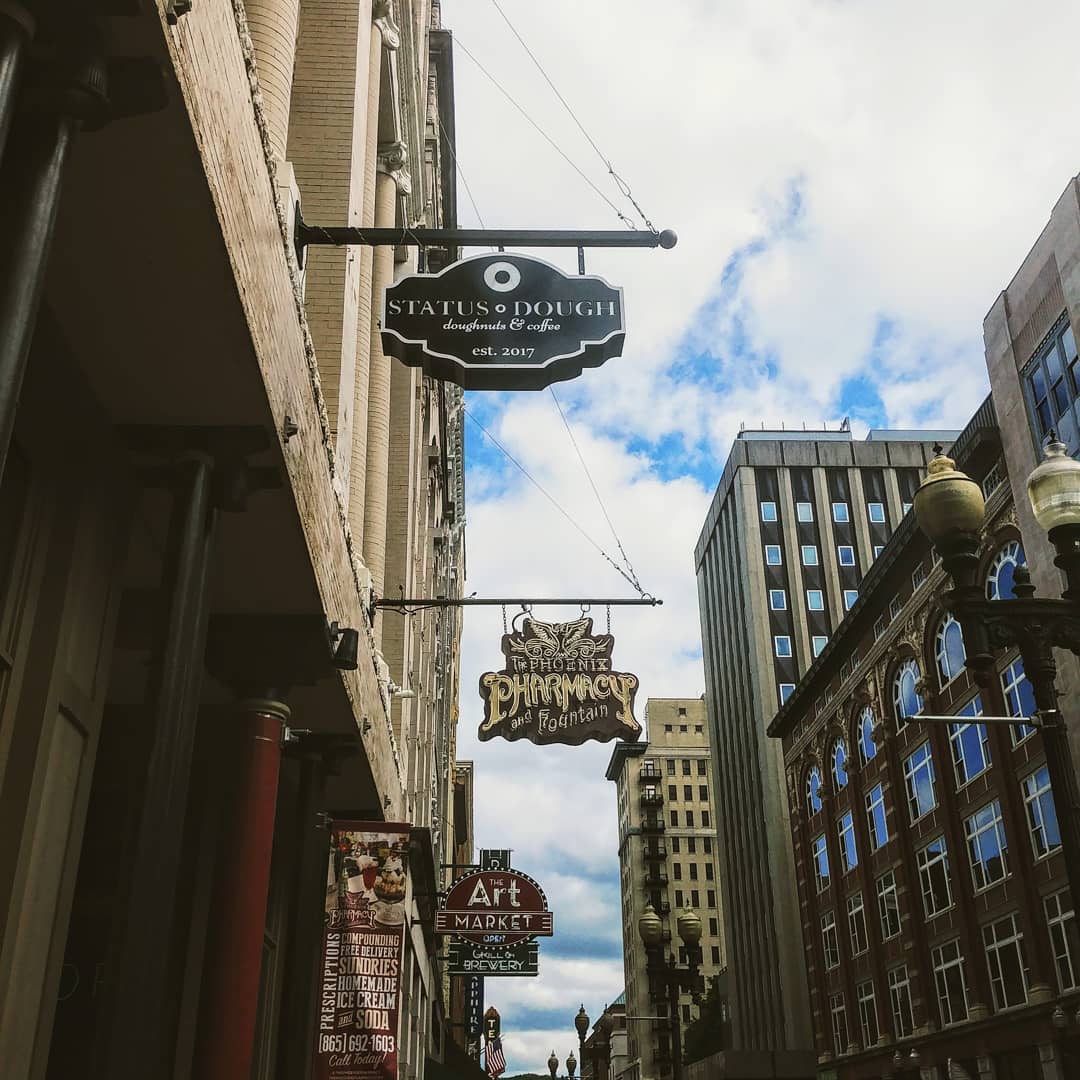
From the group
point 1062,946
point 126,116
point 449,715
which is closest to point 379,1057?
point 126,116

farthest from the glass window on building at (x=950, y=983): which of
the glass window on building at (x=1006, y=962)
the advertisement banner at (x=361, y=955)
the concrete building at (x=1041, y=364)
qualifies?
the advertisement banner at (x=361, y=955)

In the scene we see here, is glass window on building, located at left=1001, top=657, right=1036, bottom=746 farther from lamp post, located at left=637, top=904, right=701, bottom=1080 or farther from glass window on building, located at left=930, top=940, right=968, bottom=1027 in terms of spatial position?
lamp post, located at left=637, top=904, right=701, bottom=1080

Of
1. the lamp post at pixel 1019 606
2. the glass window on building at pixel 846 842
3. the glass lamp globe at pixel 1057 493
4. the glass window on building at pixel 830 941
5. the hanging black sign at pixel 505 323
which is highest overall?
the glass window on building at pixel 846 842

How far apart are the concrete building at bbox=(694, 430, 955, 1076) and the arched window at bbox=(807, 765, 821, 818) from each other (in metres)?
11.9

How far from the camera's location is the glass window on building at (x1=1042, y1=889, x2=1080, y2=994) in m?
35.7

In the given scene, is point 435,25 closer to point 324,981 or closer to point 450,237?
point 450,237

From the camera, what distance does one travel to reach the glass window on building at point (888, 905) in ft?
167

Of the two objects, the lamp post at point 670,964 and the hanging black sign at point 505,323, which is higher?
the hanging black sign at point 505,323

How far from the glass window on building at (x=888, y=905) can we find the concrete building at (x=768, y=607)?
2294 cm


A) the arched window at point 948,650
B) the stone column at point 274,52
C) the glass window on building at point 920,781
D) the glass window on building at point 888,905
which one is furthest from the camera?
the glass window on building at point 888,905

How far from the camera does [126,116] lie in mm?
4449

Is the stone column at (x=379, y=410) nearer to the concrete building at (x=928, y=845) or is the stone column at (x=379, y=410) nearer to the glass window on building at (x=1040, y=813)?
the concrete building at (x=928, y=845)

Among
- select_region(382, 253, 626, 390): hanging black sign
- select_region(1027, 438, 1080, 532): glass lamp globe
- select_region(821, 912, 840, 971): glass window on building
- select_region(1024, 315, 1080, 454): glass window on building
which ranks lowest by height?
select_region(1027, 438, 1080, 532): glass lamp globe

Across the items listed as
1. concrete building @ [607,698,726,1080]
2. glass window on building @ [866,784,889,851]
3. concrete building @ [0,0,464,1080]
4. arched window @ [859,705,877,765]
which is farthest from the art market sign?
concrete building @ [607,698,726,1080]
